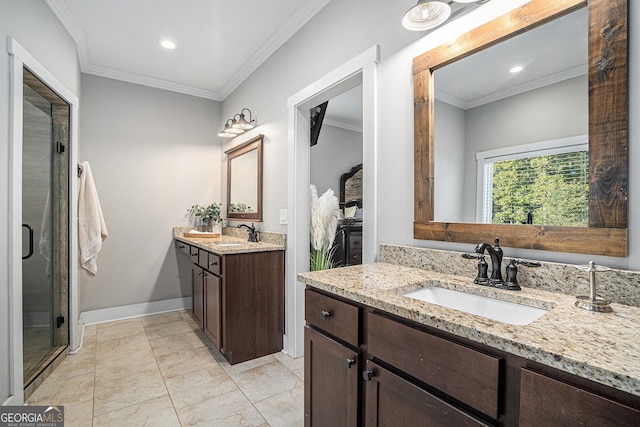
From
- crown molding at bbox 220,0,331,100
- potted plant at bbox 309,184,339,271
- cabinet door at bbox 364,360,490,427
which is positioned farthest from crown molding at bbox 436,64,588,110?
potted plant at bbox 309,184,339,271

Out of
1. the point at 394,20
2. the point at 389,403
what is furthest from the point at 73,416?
the point at 394,20

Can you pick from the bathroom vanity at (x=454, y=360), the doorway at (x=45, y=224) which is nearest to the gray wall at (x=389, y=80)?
the bathroom vanity at (x=454, y=360)

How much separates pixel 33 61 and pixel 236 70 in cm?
175

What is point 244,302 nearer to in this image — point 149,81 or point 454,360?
point 454,360

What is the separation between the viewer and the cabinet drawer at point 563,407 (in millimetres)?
563

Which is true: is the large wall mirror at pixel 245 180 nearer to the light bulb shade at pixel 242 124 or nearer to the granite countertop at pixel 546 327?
the light bulb shade at pixel 242 124

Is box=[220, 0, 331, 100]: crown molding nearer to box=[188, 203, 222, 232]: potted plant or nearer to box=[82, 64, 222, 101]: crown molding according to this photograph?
box=[82, 64, 222, 101]: crown molding

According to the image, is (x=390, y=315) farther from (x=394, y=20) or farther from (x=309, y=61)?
(x=309, y=61)

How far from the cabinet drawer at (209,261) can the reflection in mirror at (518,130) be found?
171cm

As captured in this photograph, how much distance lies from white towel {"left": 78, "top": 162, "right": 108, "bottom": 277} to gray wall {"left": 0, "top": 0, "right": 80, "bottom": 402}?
36.7 inches

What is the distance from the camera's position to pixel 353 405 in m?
1.14

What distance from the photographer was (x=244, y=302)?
8.06ft

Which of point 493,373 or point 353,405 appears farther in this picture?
point 353,405

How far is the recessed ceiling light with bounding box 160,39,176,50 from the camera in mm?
2766
